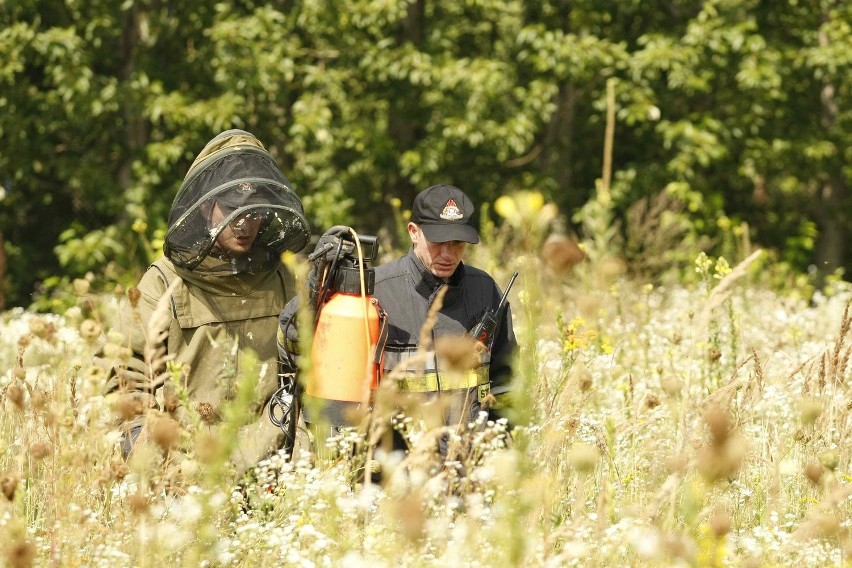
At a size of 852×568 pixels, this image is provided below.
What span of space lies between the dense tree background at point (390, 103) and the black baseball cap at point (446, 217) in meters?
5.67

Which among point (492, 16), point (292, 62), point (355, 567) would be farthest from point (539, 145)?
point (355, 567)

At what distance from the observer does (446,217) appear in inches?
145

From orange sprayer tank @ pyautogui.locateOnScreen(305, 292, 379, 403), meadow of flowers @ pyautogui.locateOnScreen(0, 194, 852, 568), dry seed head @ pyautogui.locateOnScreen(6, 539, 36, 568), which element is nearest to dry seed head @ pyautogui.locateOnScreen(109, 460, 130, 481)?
meadow of flowers @ pyautogui.locateOnScreen(0, 194, 852, 568)

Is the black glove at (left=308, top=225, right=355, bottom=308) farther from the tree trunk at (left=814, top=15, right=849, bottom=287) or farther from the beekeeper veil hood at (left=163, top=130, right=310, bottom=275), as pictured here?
the tree trunk at (left=814, top=15, right=849, bottom=287)

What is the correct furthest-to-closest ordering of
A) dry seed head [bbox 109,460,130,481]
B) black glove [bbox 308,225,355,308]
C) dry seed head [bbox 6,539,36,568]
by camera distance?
black glove [bbox 308,225,355,308]
dry seed head [bbox 109,460,130,481]
dry seed head [bbox 6,539,36,568]

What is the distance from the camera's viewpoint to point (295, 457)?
3566 mm

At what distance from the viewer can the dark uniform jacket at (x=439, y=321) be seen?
345 cm

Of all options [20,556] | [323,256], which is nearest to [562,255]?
[20,556]

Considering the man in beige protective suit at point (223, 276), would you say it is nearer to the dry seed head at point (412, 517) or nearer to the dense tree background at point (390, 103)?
the dry seed head at point (412, 517)

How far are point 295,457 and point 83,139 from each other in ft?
25.5

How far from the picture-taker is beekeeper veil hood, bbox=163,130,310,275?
3570 mm

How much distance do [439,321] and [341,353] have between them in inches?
27.8

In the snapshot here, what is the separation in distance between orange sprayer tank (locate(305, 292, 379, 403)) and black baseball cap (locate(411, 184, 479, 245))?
0.61m

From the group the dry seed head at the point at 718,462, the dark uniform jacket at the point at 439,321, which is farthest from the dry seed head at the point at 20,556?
the dark uniform jacket at the point at 439,321
